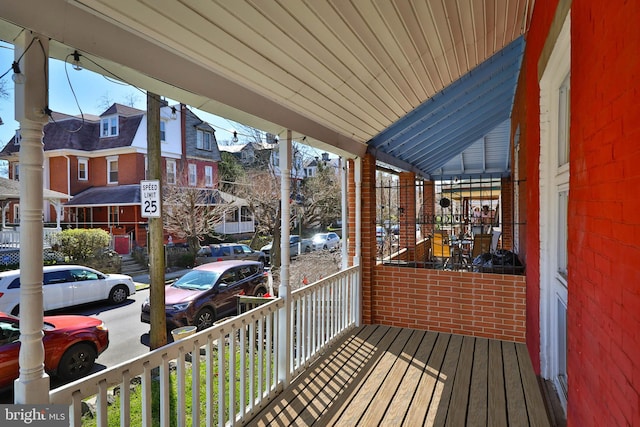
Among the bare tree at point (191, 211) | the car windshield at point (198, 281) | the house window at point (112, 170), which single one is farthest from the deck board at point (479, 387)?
the house window at point (112, 170)

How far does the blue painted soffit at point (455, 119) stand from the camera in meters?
4.20

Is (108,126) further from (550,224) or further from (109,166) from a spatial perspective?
(550,224)

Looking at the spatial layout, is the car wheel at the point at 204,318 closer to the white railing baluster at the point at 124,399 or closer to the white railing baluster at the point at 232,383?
the white railing baluster at the point at 232,383

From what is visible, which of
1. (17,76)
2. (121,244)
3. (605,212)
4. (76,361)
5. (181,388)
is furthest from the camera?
(121,244)

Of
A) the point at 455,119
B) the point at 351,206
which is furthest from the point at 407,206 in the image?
the point at 351,206

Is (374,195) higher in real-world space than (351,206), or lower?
higher

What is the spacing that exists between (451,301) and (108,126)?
30.2 feet

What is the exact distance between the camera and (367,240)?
4.95 meters

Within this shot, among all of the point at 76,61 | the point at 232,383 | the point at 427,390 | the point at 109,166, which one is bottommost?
the point at 427,390

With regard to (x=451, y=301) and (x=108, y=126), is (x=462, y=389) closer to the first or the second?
(x=451, y=301)

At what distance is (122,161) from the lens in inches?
350

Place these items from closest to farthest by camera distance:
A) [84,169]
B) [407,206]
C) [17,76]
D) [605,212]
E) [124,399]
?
[605,212], [17,76], [124,399], [84,169], [407,206]

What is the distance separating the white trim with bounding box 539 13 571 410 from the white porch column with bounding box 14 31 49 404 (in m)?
2.83

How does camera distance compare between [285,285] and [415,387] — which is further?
[285,285]
